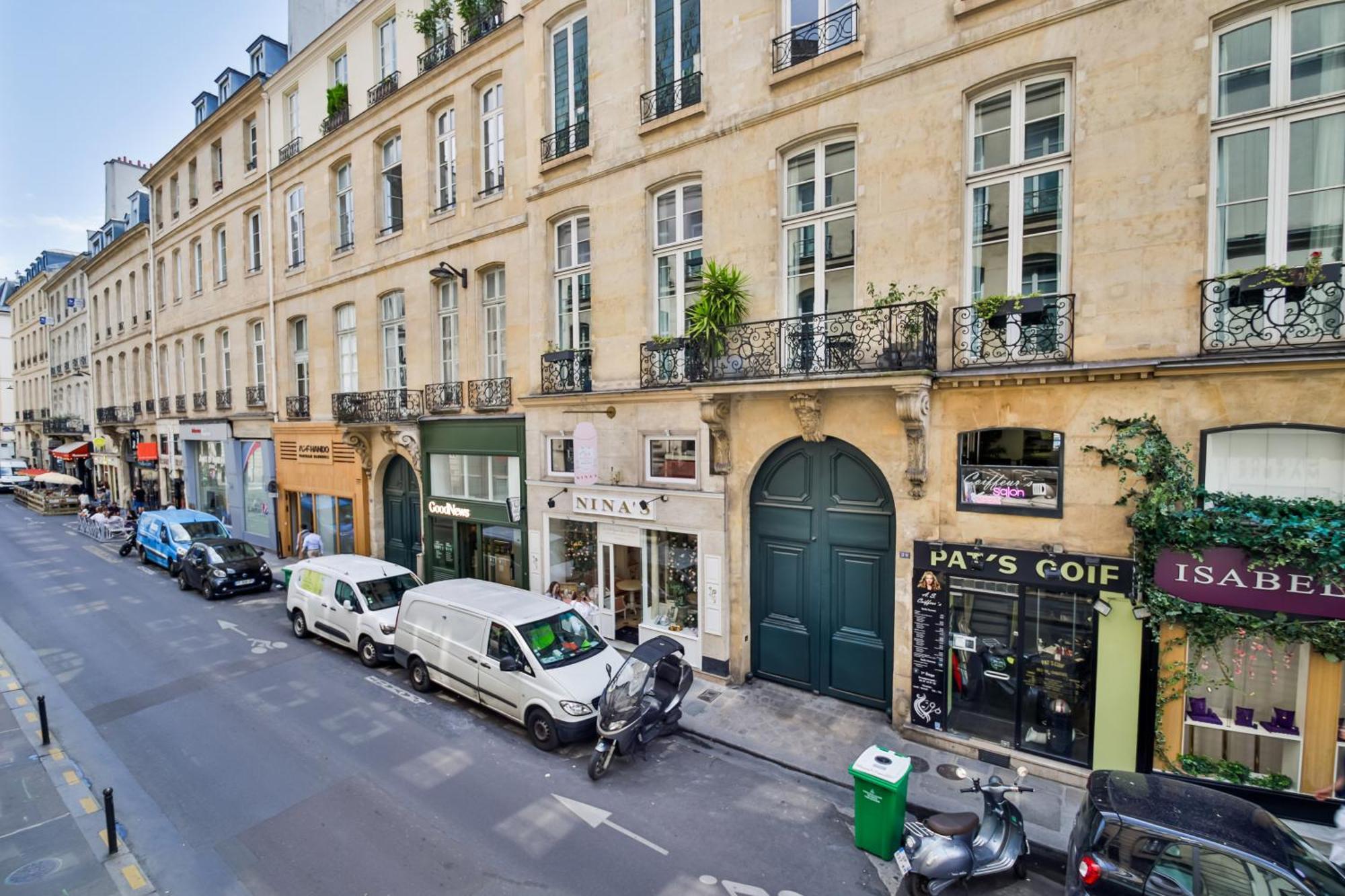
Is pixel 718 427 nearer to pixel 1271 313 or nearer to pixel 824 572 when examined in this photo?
pixel 824 572

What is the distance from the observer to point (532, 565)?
536 inches

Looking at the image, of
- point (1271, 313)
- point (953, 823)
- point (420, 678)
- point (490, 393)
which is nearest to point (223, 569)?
point (490, 393)

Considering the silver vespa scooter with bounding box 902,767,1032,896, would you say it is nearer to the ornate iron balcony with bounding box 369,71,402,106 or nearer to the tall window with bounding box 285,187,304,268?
the ornate iron balcony with bounding box 369,71,402,106

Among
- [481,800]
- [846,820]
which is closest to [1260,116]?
[846,820]

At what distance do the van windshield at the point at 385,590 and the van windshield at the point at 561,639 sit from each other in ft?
13.1

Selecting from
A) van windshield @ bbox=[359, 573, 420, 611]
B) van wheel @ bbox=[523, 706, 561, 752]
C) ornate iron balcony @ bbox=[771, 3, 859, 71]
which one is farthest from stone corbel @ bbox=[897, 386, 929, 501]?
van windshield @ bbox=[359, 573, 420, 611]

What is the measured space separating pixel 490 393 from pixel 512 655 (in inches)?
286

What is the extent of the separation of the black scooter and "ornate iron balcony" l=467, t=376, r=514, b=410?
774 centimetres

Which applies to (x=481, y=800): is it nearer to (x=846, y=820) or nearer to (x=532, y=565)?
(x=846, y=820)

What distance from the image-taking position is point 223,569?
1623 cm

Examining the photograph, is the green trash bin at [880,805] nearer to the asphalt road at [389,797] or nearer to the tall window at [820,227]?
the asphalt road at [389,797]

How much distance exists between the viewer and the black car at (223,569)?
53.0 feet

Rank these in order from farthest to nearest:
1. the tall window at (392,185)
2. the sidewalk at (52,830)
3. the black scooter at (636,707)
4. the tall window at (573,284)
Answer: the tall window at (392,185)
the tall window at (573,284)
the black scooter at (636,707)
the sidewalk at (52,830)

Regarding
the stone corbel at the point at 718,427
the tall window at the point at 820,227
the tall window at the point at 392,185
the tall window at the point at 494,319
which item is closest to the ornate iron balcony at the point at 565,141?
the tall window at the point at 494,319
